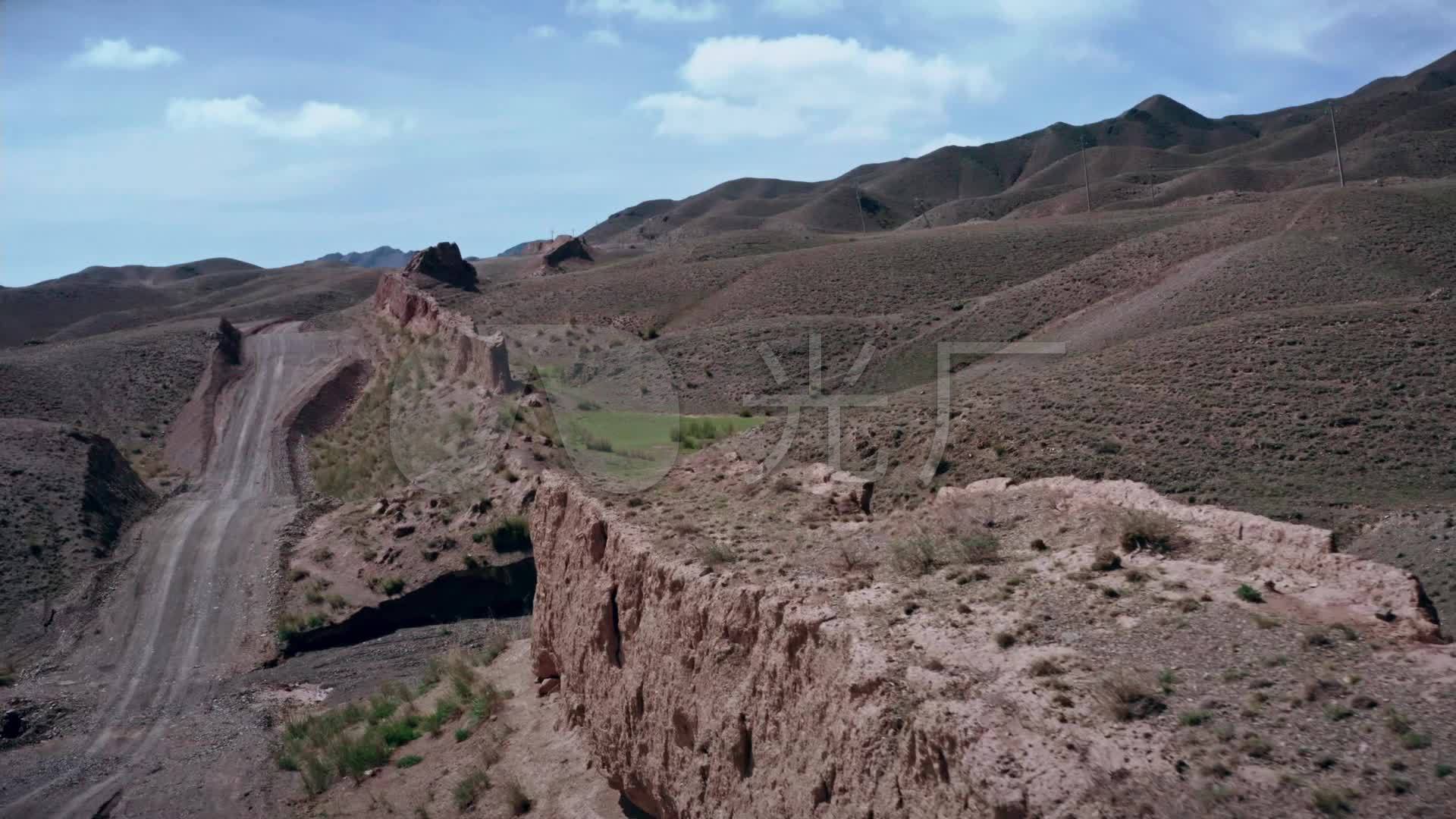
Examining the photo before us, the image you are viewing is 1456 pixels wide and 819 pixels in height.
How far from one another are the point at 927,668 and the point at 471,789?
10.2 meters

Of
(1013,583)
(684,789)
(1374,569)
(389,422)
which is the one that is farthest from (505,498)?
(1374,569)

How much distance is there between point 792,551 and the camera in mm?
12375

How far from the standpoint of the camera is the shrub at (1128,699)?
7207 millimetres

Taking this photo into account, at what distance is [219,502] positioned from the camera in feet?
122

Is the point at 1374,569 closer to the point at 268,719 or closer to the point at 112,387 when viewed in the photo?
the point at 268,719

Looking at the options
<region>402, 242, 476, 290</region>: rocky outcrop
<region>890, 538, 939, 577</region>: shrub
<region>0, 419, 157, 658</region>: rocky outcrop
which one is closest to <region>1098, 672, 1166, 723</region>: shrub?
<region>890, 538, 939, 577</region>: shrub

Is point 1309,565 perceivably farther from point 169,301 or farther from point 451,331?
point 169,301

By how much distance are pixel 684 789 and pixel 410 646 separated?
16128mm

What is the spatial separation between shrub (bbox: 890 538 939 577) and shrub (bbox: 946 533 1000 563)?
21 cm

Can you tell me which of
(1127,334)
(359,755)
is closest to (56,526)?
(359,755)

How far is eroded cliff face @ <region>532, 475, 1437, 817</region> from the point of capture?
279 inches

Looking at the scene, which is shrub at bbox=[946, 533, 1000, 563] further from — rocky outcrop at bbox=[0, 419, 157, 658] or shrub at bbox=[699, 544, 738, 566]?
rocky outcrop at bbox=[0, 419, 157, 658]

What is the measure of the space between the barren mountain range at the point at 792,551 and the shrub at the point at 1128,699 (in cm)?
3

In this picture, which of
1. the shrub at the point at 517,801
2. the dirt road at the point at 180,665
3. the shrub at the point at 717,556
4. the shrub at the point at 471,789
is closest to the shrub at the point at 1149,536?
the shrub at the point at 717,556
